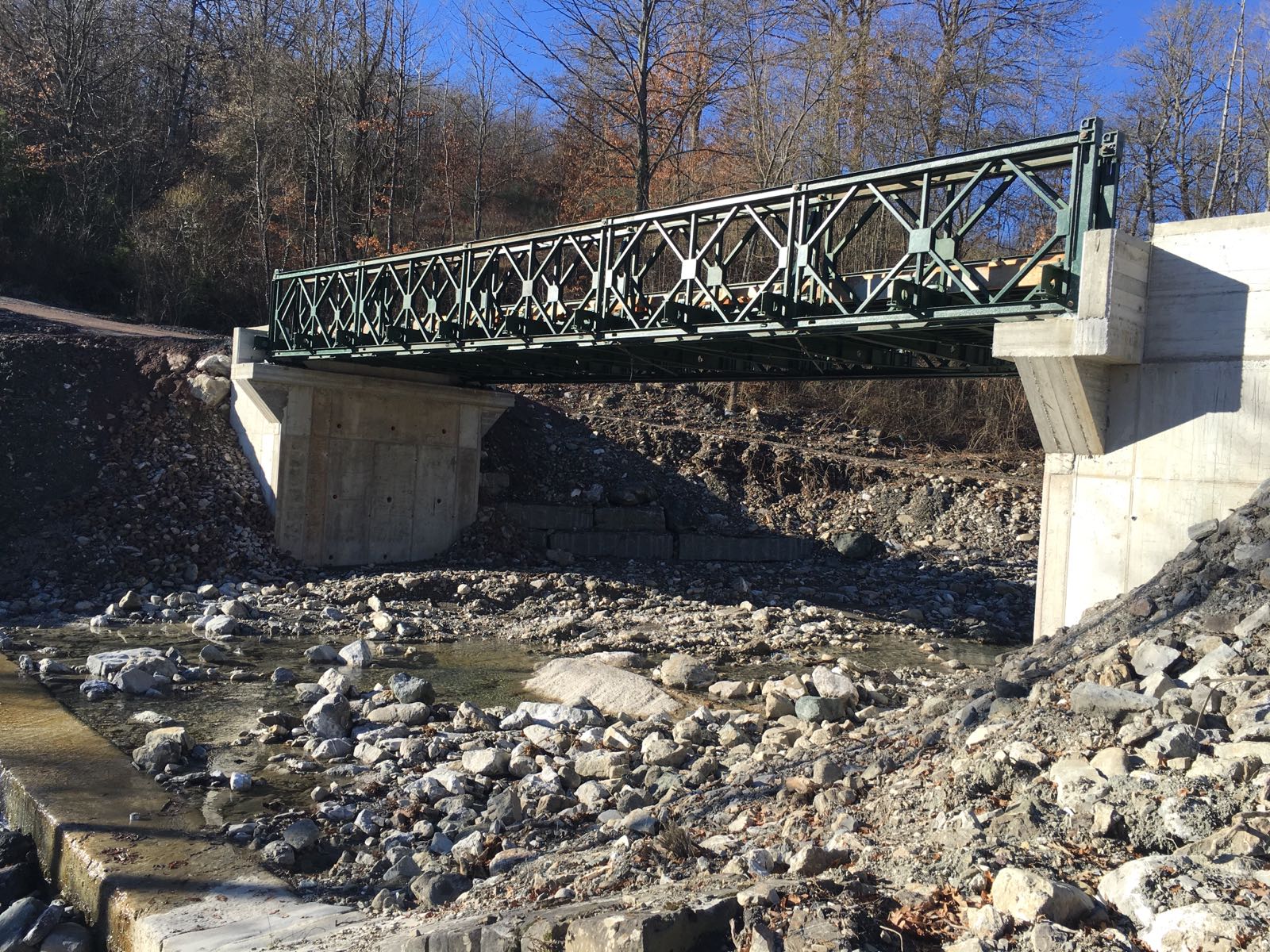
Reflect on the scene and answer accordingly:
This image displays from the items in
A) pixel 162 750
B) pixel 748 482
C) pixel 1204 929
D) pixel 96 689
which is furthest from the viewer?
pixel 748 482

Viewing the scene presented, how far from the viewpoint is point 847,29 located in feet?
92.2

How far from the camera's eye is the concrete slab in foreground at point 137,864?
5.40 meters

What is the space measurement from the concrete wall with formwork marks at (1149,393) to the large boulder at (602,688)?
4006 mm

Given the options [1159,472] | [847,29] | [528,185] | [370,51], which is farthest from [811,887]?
[528,185]

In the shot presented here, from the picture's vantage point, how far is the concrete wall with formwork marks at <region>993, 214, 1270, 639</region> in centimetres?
859

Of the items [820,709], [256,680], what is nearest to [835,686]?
[820,709]

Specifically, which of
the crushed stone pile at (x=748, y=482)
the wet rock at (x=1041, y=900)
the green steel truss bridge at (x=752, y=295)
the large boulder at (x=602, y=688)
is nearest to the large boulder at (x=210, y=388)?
the green steel truss bridge at (x=752, y=295)

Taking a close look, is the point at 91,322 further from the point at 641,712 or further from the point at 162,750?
the point at 641,712

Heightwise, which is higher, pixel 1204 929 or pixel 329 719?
pixel 1204 929

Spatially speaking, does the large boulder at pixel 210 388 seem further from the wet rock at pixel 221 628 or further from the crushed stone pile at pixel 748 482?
the wet rock at pixel 221 628

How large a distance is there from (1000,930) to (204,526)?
16.6 m

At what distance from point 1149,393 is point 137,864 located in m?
8.77

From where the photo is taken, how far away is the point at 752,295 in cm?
1204

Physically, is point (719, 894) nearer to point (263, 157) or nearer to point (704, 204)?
point (704, 204)
